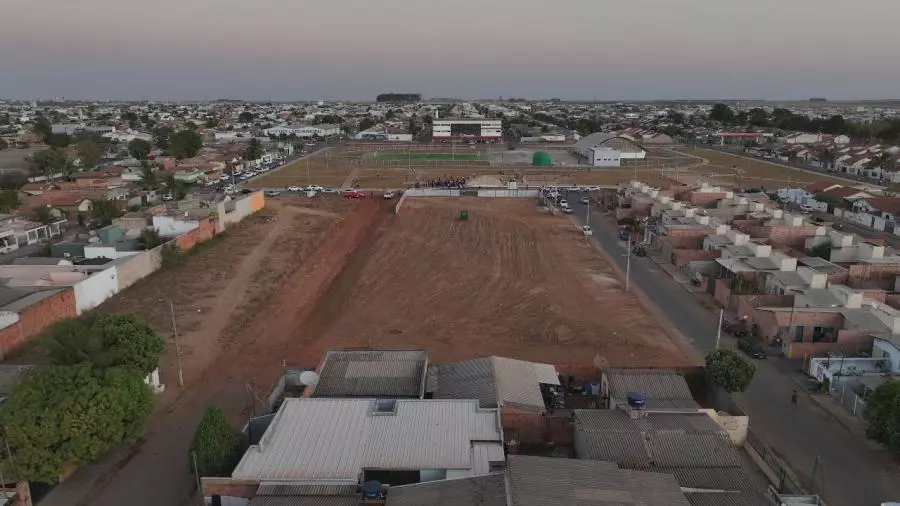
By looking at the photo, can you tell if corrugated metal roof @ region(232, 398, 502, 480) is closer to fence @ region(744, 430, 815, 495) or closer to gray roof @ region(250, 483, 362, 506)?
gray roof @ region(250, 483, 362, 506)

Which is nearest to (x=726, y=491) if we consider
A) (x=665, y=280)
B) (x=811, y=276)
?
(x=811, y=276)

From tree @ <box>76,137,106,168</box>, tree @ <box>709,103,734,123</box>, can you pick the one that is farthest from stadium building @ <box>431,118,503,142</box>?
tree @ <box>709,103,734,123</box>

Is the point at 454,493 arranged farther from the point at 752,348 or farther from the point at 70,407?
the point at 752,348

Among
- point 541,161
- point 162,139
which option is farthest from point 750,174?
point 162,139

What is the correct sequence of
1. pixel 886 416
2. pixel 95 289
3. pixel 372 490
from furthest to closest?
1. pixel 95 289
2. pixel 886 416
3. pixel 372 490

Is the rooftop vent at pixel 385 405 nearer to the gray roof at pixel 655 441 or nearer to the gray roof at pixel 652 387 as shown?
the gray roof at pixel 655 441

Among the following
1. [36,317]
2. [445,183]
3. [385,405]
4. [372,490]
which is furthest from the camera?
[445,183]
